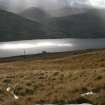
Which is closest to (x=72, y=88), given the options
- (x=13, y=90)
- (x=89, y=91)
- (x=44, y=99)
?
(x=89, y=91)

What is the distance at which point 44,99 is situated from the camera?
17.9 meters

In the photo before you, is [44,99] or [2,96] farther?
[2,96]

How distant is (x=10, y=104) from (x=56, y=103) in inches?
116

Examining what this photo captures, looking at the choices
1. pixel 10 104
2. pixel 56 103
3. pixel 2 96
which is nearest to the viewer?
pixel 56 103

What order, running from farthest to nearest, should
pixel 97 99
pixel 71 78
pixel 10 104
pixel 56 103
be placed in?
pixel 71 78, pixel 10 104, pixel 56 103, pixel 97 99

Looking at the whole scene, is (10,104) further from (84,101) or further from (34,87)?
(34,87)

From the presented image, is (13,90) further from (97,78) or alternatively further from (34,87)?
(97,78)

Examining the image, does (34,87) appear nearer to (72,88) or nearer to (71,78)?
(71,78)

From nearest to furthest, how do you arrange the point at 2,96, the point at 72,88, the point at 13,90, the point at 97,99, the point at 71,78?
the point at 97,99 → the point at 72,88 → the point at 2,96 → the point at 13,90 → the point at 71,78

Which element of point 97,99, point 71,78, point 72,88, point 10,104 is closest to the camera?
point 97,99

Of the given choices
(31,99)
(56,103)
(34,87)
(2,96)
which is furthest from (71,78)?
(56,103)

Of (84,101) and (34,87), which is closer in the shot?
(84,101)

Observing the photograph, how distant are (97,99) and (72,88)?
498 cm

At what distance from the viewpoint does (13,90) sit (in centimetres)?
2503
